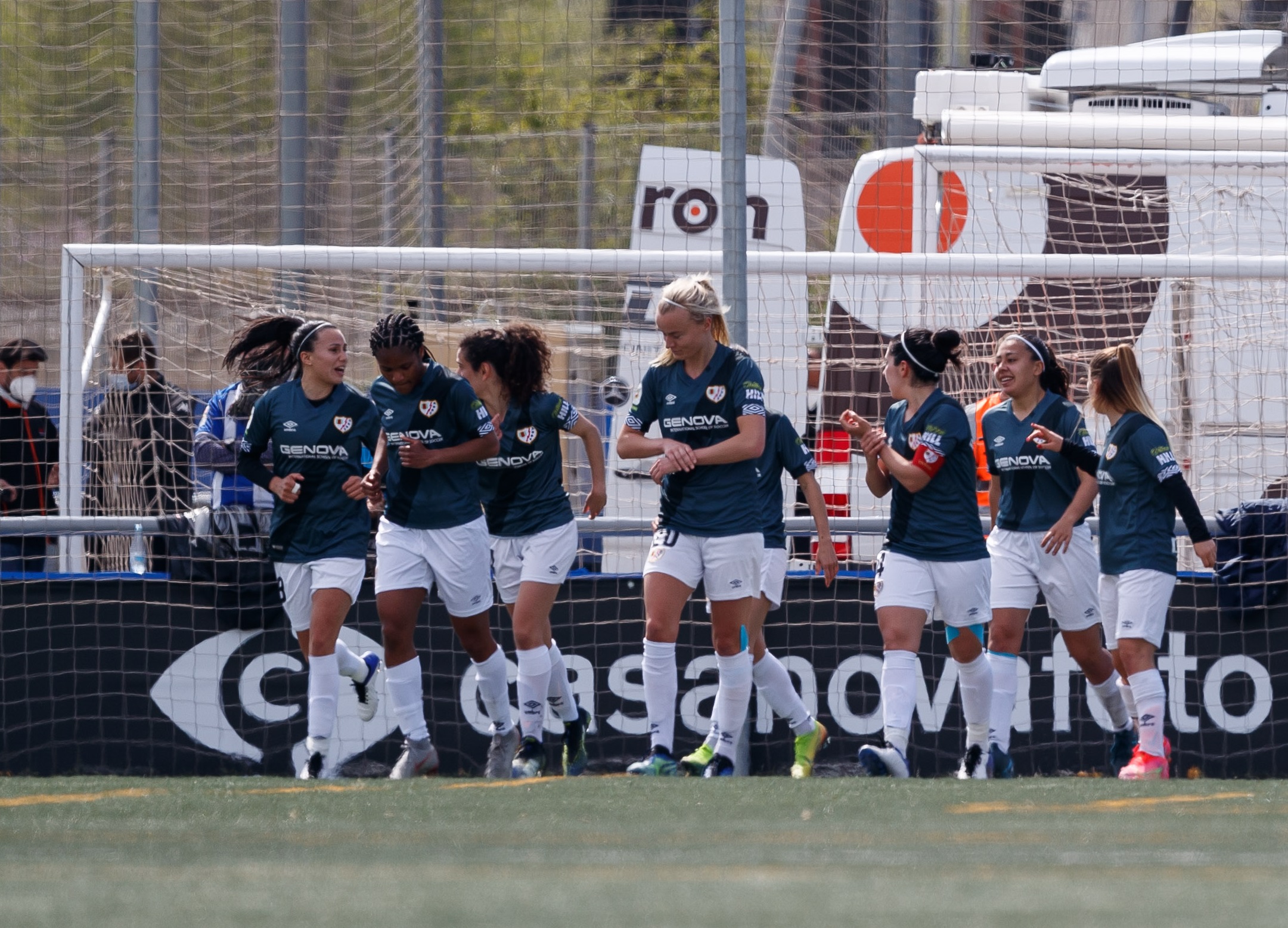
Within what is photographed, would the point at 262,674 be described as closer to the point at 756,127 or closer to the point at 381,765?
the point at 381,765

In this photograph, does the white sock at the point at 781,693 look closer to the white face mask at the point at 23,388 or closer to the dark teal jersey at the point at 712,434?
the dark teal jersey at the point at 712,434

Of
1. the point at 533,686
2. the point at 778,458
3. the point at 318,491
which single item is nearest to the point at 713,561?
the point at 778,458

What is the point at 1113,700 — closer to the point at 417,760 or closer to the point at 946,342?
the point at 946,342

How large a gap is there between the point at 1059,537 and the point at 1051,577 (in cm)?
20

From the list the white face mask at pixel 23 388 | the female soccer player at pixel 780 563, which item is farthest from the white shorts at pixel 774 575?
the white face mask at pixel 23 388

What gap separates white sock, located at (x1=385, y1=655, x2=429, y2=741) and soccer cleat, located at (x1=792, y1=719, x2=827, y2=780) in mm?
1486

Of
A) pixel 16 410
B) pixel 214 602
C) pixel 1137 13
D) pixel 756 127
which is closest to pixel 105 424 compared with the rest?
pixel 16 410

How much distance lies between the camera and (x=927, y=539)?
704cm

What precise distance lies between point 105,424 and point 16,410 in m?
0.55

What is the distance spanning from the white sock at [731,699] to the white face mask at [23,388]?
4.15 metres

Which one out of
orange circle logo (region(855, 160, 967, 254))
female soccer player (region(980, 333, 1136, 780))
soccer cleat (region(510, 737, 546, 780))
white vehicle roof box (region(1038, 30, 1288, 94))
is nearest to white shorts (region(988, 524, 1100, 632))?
female soccer player (region(980, 333, 1136, 780))

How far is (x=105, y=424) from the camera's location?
8859 mm

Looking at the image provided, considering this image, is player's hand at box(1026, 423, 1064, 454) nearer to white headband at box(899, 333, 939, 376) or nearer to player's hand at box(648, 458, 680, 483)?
white headband at box(899, 333, 939, 376)

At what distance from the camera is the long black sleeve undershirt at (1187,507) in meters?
7.00
